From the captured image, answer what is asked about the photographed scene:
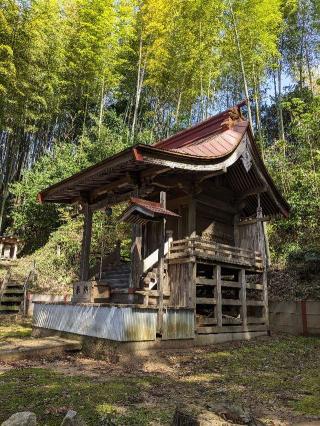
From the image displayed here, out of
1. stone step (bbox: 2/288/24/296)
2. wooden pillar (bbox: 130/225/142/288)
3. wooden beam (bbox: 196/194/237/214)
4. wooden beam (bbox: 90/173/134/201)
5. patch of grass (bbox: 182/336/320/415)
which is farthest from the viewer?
stone step (bbox: 2/288/24/296)

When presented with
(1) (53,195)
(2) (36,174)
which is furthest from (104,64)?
(1) (53,195)

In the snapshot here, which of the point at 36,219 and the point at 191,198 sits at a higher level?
the point at 36,219

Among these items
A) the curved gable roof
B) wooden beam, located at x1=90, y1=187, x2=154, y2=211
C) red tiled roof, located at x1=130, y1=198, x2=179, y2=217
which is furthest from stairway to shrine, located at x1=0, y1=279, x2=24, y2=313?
red tiled roof, located at x1=130, y1=198, x2=179, y2=217

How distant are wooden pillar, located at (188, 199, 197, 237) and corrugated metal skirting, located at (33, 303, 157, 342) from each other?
2.83 metres

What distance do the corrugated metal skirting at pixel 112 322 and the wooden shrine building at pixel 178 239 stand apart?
0.02 m

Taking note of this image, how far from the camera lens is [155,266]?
30.7 ft

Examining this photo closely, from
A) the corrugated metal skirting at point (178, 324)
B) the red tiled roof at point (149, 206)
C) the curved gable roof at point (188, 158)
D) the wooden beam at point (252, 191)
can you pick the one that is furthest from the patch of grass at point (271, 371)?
the wooden beam at point (252, 191)

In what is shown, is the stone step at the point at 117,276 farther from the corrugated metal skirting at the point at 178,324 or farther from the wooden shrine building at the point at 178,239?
the corrugated metal skirting at the point at 178,324

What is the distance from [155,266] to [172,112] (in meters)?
21.6

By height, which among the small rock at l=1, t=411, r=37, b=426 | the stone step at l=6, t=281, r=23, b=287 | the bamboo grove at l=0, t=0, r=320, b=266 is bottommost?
the small rock at l=1, t=411, r=37, b=426

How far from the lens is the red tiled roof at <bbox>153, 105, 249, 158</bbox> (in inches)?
372

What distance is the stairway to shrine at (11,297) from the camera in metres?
15.5

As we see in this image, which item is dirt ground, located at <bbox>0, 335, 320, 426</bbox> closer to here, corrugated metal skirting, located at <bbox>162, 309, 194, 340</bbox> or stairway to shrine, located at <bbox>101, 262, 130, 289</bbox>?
corrugated metal skirting, located at <bbox>162, 309, 194, 340</bbox>

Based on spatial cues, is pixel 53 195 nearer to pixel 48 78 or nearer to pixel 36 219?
pixel 36 219
